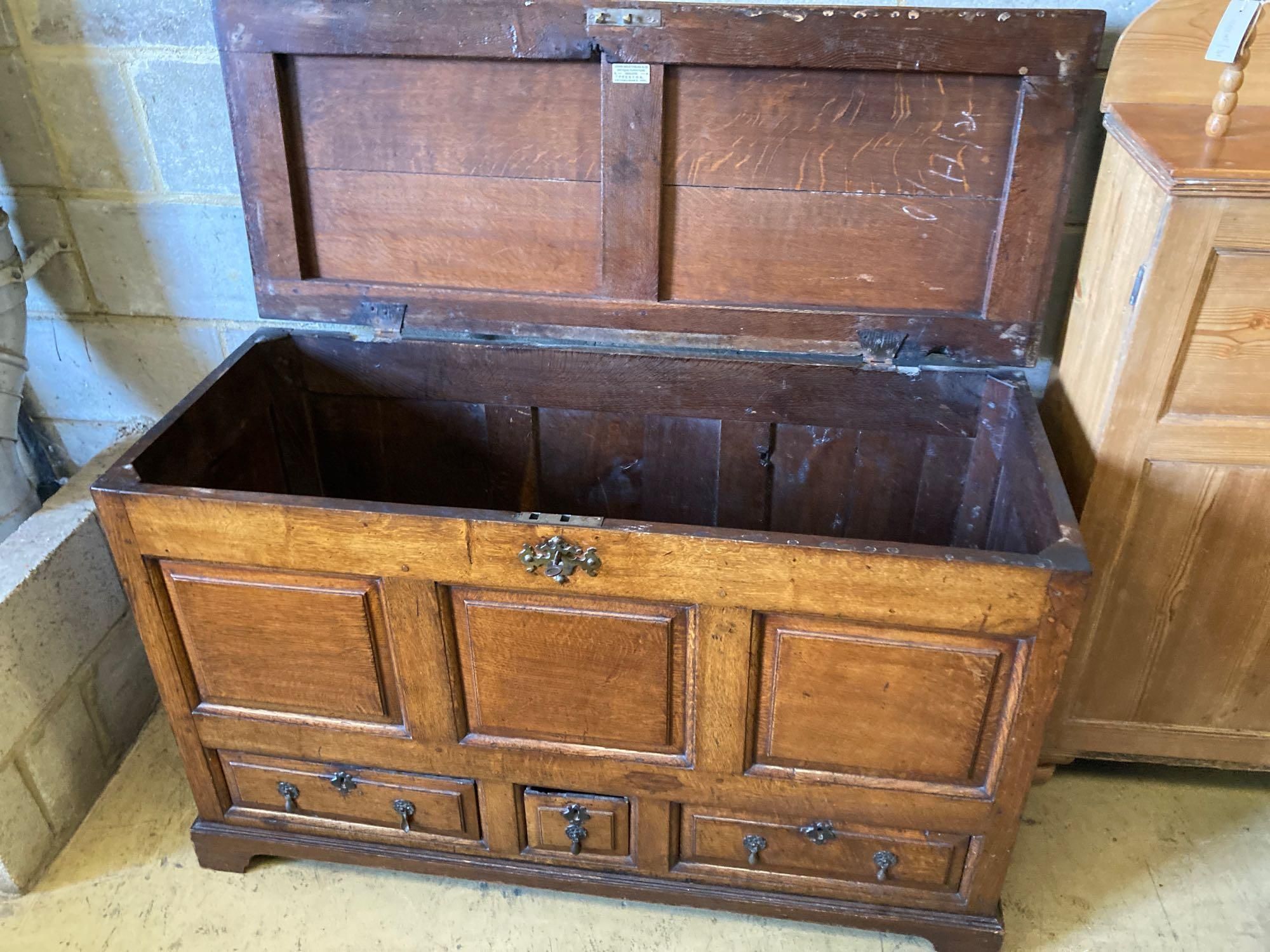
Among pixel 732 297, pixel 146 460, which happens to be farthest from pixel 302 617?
pixel 732 297

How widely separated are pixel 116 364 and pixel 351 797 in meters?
1.02

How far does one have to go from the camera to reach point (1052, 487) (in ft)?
4.27

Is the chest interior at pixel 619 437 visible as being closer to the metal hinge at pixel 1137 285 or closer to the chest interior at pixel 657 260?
the chest interior at pixel 657 260

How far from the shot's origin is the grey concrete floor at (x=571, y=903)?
1.57 m

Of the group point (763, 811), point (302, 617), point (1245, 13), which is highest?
point (1245, 13)

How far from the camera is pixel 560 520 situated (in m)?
1.26

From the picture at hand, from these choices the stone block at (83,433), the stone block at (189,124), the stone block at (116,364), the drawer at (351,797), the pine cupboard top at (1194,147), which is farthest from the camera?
the stone block at (83,433)

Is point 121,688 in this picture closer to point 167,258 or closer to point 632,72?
point 167,258

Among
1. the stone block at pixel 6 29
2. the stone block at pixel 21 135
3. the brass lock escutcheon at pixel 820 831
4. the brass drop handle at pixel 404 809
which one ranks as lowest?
the brass drop handle at pixel 404 809

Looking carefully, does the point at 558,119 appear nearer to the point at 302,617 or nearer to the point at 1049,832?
the point at 302,617

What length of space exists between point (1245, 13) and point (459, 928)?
173 cm

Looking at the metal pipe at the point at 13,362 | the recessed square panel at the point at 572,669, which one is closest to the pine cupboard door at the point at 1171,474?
the recessed square panel at the point at 572,669

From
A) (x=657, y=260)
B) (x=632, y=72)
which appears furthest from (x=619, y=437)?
(x=632, y=72)

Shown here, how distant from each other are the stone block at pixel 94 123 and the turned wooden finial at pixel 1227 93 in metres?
1.67
